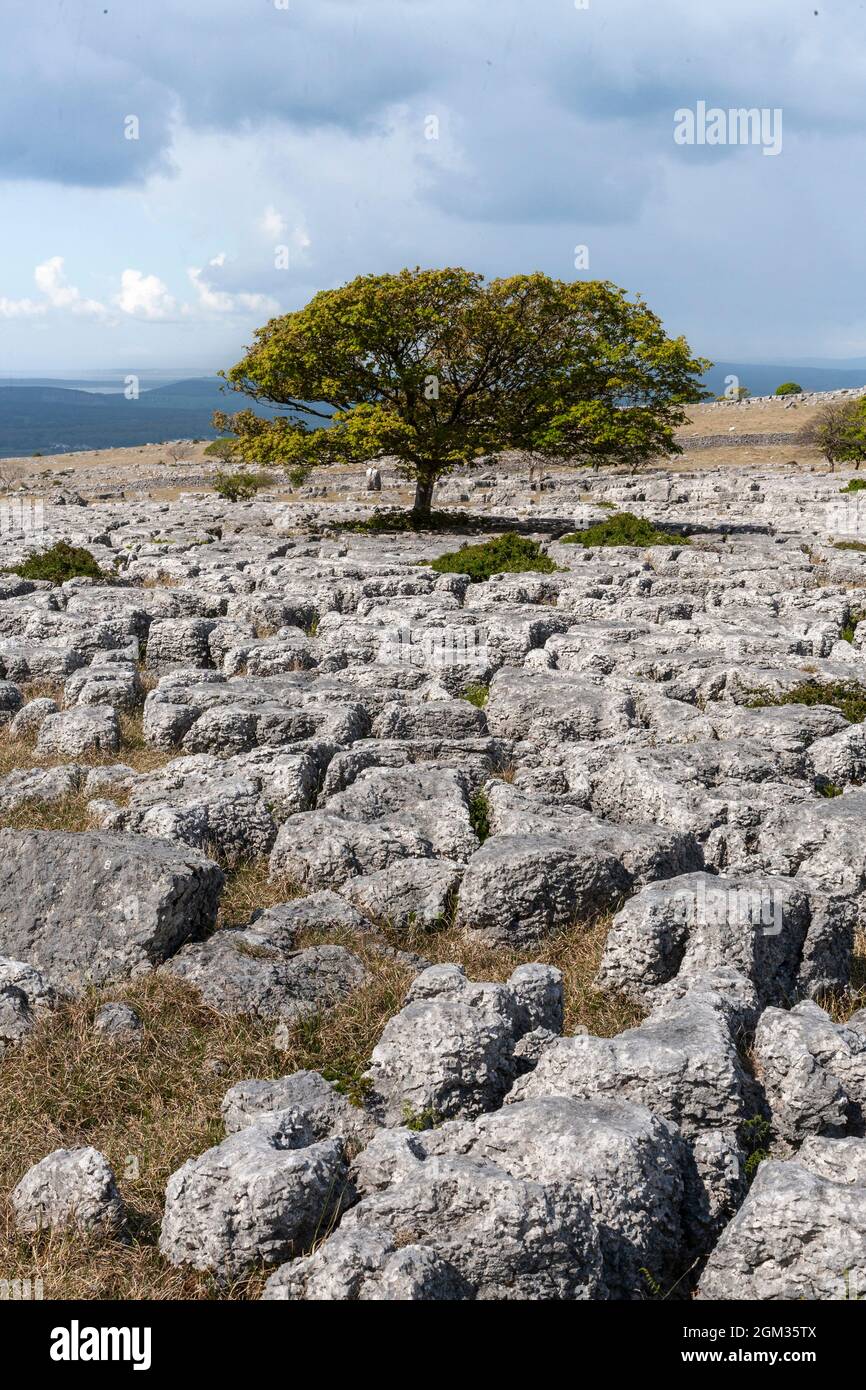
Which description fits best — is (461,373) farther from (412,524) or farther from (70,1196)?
(70,1196)

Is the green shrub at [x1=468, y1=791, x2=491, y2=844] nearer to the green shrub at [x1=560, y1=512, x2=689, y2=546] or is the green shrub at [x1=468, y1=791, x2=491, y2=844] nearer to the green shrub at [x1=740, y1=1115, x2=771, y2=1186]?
the green shrub at [x1=740, y1=1115, x2=771, y2=1186]

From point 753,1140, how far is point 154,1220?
308 centimetres

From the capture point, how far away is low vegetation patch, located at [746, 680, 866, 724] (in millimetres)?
11312

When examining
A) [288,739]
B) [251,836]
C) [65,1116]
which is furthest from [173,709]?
[65,1116]

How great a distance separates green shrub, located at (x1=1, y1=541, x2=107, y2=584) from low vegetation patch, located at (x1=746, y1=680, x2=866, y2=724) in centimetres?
1549

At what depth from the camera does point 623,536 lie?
25.6 metres

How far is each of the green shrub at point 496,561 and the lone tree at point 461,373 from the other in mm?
7490

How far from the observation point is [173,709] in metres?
11.9

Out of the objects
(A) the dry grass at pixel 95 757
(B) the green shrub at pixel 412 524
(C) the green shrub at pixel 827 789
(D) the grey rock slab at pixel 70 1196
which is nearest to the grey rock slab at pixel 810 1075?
(D) the grey rock slab at pixel 70 1196

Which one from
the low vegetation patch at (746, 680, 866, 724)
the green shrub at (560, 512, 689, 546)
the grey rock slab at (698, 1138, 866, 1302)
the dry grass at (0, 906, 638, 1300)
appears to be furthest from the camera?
the green shrub at (560, 512, 689, 546)

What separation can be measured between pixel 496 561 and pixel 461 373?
12.2 meters

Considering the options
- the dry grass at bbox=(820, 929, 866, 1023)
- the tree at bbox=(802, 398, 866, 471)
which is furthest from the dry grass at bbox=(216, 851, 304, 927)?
the tree at bbox=(802, 398, 866, 471)

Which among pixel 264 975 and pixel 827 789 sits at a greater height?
pixel 827 789

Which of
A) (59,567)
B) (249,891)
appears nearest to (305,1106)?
(249,891)
